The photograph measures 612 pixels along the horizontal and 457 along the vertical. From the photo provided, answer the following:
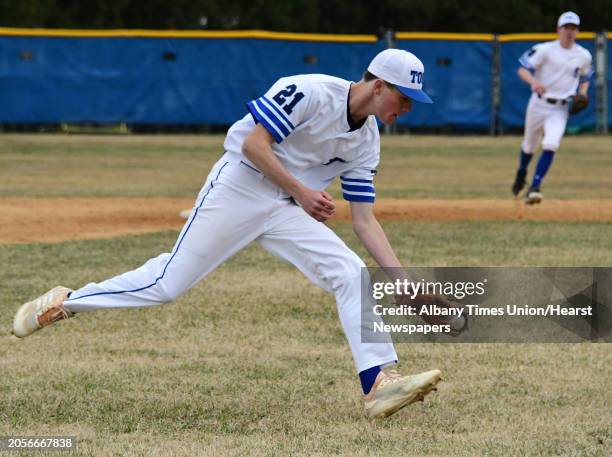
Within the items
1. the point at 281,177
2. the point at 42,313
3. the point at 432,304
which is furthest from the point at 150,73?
the point at 281,177

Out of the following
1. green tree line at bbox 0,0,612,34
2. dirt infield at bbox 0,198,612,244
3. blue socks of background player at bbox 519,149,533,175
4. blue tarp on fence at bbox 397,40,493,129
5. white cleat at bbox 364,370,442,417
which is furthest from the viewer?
green tree line at bbox 0,0,612,34

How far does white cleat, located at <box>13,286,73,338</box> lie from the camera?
18.3 ft

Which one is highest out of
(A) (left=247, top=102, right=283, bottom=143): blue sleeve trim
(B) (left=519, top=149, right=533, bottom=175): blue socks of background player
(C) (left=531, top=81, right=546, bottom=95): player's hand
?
(A) (left=247, top=102, right=283, bottom=143): blue sleeve trim

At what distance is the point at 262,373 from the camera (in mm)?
6156

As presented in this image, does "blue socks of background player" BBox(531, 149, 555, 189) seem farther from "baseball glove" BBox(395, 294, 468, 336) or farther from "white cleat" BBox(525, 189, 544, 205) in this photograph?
"baseball glove" BBox(395, 294, 468, 336)

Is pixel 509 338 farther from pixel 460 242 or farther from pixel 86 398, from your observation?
pixel 460 242

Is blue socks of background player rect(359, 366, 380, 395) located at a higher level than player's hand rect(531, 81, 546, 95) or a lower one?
higher

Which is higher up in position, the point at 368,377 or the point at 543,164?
the point at 368,377

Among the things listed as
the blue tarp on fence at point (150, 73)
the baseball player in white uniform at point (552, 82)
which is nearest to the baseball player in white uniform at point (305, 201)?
the baseball player in white uniform at point (552, 82)

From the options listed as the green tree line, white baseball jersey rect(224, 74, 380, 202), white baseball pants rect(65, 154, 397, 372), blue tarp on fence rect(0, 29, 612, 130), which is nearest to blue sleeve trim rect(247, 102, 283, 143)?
white baseball jersey rect(224, 74, 380, 202)

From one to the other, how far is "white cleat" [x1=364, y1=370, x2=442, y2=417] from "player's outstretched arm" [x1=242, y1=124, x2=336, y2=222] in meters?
0.71

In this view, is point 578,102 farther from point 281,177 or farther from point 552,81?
point 281,177

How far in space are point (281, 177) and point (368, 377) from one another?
871 millimetres

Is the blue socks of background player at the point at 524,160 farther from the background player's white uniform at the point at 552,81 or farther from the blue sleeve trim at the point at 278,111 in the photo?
the blue sleeve trim at the point at 278,111
